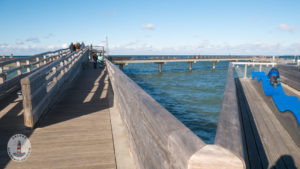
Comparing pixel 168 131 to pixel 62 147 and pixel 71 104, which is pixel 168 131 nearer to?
pixel 62 147

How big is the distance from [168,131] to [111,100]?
5943 millimetres

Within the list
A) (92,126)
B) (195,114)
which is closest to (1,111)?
(92,126)

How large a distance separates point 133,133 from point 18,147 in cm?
209

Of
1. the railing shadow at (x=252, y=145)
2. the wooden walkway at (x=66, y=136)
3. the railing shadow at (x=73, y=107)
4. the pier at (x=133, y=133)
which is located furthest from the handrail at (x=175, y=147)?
the railing shadow at (x=73, y=107)

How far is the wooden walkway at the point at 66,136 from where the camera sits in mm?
3113

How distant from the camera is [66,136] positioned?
4.05m

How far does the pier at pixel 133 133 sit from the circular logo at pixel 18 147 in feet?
0.32

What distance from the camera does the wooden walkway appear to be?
10.2 feet

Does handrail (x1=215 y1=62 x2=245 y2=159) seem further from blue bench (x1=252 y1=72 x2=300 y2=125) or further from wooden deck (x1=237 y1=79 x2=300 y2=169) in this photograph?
blue bench (x1=252 y1=72 x2=300 y2=125)

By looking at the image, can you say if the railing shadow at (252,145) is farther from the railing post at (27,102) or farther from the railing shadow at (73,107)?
the railing post at (27,102)

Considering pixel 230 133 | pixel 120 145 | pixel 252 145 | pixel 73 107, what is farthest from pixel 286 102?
pixel 73 107

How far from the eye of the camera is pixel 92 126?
15.1 ft

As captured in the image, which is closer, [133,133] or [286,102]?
[133,133]

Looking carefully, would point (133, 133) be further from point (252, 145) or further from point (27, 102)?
point (27, 102)
